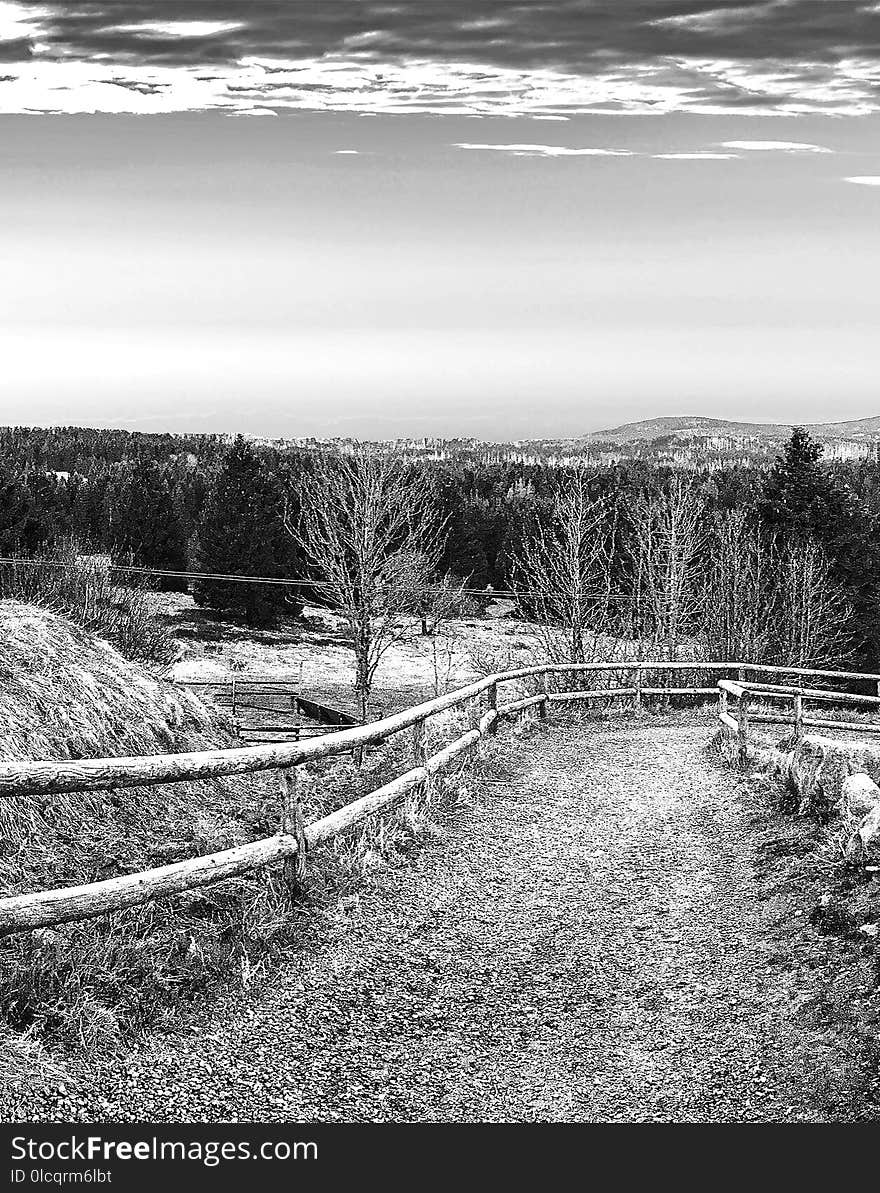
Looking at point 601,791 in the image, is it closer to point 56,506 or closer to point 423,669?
point 423,669

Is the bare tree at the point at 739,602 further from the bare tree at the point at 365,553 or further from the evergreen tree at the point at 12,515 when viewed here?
the evergreen tree at the point at 12,515

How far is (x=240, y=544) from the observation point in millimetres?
60906

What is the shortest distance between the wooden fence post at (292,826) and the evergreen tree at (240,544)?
52.8 meters

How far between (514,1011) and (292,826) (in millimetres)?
1838

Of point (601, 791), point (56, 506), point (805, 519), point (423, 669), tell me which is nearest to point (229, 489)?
point (423, 669)

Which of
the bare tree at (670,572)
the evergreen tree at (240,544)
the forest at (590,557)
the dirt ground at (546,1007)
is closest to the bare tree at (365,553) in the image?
the forest at (590,557)

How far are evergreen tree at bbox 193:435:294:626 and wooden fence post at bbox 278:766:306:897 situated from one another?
5277 centimetres

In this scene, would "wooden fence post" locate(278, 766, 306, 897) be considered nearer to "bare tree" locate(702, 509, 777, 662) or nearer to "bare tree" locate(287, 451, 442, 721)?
"bare tree" locate(287, 451, 442, 721)

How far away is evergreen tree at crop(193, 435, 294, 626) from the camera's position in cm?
5934

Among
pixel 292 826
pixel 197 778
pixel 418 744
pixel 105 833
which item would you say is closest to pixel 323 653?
pixel 418 744

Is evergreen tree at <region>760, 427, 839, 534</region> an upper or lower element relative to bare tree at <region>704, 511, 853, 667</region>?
upper

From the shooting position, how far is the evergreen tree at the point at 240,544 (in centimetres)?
5934

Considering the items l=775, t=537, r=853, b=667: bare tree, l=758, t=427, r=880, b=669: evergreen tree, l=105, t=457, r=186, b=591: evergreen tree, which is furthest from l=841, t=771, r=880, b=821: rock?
l=105, t=457, r=186, b=591: evergreen tree

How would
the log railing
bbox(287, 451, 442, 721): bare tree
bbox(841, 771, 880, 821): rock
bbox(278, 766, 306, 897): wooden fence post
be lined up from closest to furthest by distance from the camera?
bbox(278, 766, 306, 897): wooden fence post < bbox(841, 771, 880, 821): rock < the log railing < bbox(287, 451, 442, 721): bare tree
